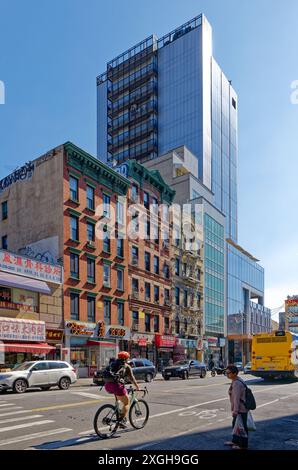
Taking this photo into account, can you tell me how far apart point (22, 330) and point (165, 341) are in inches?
810

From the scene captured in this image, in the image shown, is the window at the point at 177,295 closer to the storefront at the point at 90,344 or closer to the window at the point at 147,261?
the window at the point at 147,261

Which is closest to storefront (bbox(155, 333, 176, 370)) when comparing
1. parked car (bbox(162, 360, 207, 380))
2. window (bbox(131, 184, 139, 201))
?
parked car (bbox(162, 360, 207, 380))

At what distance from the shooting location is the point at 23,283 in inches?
1202

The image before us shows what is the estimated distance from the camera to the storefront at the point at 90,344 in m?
34.7

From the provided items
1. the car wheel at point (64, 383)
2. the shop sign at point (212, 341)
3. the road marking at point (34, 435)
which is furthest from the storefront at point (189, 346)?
the road marking at point (34, 435)

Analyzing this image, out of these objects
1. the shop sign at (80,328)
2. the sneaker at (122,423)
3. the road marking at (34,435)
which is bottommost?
the shop sign at (80,328)

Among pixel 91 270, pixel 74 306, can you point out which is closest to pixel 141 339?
pixel 91 270

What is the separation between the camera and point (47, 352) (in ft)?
101

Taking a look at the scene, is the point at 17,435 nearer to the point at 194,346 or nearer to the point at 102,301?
the point at 102,301

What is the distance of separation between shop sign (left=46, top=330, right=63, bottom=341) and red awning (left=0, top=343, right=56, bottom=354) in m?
0.95

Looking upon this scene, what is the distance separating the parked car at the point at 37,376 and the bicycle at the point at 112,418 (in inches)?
465

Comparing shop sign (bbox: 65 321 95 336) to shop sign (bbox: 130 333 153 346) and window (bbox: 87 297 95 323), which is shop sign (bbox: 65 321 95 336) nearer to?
window (bbox: 87 297 95 323)

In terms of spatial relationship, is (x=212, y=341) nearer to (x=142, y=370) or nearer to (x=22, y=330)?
(x=142, y=370)

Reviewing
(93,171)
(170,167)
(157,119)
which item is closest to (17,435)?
(93,171)
